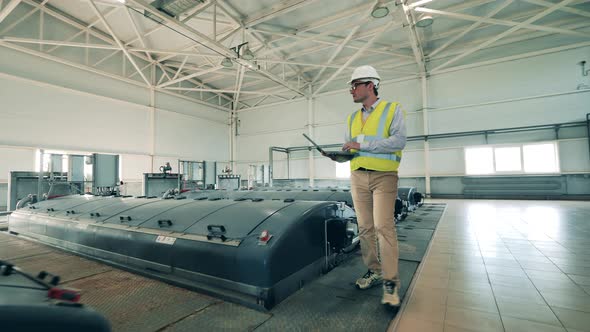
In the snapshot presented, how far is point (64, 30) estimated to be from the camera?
8.34 meters

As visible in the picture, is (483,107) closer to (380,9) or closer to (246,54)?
(380,9)

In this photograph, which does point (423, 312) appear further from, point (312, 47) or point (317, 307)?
point (312, 47)

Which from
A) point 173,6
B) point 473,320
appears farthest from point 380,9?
point 473,320

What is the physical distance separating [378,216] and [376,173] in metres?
0.29

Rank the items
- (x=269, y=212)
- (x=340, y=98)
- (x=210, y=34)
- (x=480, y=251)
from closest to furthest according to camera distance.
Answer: (x=269, y=212) → (x=480, y=251) → (x=210, y=34) → (x=340, y=98)

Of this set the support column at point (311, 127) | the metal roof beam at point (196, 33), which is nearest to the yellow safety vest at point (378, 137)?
the metal roof beam at point (196, 33)

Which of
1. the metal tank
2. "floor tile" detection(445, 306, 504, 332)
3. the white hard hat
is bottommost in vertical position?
"floor tile" detection(445, 306, 504, 332)

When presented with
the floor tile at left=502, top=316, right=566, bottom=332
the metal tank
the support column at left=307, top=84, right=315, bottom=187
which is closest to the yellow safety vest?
the metal tank

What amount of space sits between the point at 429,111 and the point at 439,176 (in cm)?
255

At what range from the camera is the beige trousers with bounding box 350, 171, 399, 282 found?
1.68 metres

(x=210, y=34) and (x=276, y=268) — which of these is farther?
(x=210, y=34)

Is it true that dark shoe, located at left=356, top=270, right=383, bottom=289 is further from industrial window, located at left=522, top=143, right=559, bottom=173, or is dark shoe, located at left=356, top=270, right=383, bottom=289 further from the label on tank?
industrial window, located at left=522, top=143, right=559, bottom=173

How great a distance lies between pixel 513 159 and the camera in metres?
9.02

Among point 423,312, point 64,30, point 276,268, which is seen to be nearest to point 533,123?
point 423,312
